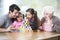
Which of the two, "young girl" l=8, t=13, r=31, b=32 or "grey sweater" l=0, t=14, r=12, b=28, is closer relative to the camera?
"young girl" l=8, t=13, r=31, b=32

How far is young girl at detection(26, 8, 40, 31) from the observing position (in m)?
1.91

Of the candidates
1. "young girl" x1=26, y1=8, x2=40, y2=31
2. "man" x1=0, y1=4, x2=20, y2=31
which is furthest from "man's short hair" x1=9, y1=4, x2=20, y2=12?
"young girl" x1=26, y1=8, x2=40, y2=31

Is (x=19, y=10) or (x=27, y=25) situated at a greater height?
(x=19, y=10)

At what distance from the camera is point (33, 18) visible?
6.31ft

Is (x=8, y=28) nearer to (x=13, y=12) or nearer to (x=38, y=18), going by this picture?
(x=13, y=12)

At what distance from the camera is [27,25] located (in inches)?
72.6

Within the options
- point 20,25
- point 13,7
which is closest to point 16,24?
point 20,25

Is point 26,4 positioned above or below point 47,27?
above

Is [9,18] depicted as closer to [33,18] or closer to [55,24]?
[33,18]

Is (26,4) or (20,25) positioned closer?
(20,25)

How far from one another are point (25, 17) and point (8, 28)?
21 centimetres

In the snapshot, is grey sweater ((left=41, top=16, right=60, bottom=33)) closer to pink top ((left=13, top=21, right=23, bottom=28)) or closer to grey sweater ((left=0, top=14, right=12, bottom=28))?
pink top ((left=13, top=21, right=23, bottom=28))

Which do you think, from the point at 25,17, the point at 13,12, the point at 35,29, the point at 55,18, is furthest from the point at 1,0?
the point at 55,18

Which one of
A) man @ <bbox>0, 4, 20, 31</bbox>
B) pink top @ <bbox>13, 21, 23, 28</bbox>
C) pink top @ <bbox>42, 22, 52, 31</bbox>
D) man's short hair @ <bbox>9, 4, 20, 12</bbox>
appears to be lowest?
pink top @ <bbox>42, 22, 52, 31</bbox>
